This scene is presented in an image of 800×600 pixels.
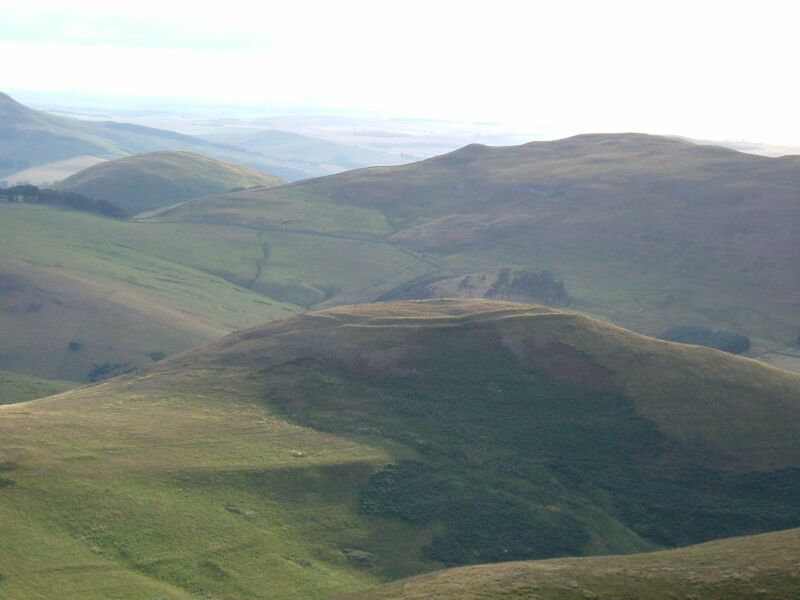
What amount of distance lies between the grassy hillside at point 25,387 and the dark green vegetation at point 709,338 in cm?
9540

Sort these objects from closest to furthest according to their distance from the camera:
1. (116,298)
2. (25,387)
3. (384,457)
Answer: (384,457) → (25,387) → (116,298)

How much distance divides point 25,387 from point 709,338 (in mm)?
Result: 106016

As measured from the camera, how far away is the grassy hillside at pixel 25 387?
11160 cm

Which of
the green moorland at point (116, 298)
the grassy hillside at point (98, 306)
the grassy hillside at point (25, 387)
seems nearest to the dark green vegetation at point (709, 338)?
the green moorland at point (116, 298)

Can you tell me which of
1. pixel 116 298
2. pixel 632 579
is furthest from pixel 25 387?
pixel 632 579

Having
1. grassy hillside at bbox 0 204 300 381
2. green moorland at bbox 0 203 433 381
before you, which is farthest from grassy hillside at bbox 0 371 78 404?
grassy hillside at bbox 0 204 300 381

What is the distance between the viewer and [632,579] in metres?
45.2

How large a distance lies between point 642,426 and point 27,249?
431ft

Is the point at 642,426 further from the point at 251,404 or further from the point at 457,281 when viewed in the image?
the point at 457,281

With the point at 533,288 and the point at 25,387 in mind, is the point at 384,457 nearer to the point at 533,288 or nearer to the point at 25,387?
the point at 25,387

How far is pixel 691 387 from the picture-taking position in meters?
87.6

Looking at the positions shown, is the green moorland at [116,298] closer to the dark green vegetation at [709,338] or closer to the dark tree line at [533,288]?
the dark tree line at [533,288]

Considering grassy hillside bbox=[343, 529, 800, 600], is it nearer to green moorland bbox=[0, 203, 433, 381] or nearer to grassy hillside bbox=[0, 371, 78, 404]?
grassy hillside bbox=[0, 371, 78, 404]

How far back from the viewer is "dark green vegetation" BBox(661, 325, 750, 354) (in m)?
150
